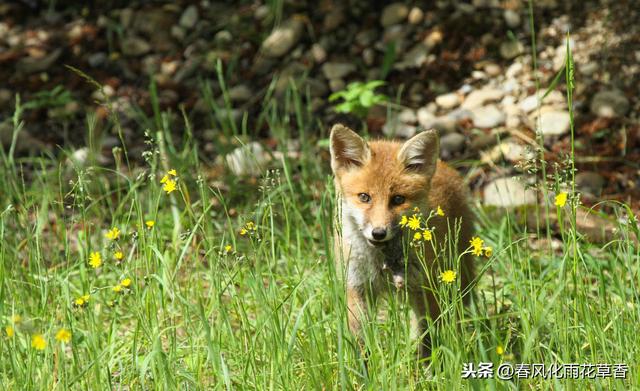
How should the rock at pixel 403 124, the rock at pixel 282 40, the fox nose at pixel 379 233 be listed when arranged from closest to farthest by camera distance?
the fox nose at pixel 379 233 < the rock at pixel 403 124 < the rock at pixel 282 40

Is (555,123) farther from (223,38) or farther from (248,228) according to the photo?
(248,228)

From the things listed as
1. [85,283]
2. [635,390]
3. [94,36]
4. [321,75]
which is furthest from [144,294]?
[94,36]

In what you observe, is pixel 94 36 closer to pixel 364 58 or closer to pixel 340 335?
pixel 364 58

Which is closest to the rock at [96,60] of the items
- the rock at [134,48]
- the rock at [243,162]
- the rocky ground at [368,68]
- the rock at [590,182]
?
the rocky ground at [368,68]

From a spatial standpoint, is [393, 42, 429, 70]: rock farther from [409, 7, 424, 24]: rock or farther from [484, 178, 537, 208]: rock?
[484, 178, 537, 208]: rock

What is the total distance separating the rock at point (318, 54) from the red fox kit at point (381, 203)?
3.93 meters

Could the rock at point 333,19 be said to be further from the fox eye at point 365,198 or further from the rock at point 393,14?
the fox eye at point 365,198

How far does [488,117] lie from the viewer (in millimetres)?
7535

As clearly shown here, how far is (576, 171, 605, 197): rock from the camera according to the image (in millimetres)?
6566

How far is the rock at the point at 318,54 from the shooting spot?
28.2 feet

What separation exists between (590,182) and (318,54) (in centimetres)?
325

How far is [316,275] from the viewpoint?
5047 mm

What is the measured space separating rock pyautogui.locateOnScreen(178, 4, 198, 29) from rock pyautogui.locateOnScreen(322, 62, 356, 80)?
1810 millimetres

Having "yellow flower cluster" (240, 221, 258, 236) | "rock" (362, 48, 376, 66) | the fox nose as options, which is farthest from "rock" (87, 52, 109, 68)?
"yellow flower cluster" (240, 221, 258, 236)
